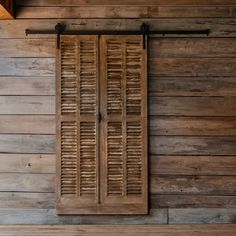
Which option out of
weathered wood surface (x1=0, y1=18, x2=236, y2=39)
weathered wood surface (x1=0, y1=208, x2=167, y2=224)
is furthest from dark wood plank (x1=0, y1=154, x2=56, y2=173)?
weathered wood surface (x1=0, y1=18, x2=236, y2=39)

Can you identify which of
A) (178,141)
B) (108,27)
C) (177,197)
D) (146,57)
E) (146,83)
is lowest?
(177,197)

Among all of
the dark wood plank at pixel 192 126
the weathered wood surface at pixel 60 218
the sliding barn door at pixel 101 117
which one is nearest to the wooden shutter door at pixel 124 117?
the sliding barn door at pixel 101 117

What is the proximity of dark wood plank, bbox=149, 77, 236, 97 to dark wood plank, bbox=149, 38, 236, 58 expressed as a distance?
7.4 inches

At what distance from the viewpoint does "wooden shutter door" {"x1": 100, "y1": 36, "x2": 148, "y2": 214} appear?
3221 millimetres

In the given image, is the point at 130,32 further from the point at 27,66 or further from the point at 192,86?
the point at 27,66

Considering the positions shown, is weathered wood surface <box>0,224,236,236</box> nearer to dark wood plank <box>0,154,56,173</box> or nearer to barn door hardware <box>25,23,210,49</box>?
dark wood plank <box>0,154,56,173</box>

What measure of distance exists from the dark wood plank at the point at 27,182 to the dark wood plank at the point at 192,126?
0.92m

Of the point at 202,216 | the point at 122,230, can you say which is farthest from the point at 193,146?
the point at 122,230

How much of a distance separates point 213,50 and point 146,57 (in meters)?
0.55

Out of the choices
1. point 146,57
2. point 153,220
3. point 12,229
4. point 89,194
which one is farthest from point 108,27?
point 12,229

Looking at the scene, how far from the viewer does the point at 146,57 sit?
3227mm

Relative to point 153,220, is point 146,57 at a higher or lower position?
higher

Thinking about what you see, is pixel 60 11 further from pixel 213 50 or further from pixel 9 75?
pixel 213 50

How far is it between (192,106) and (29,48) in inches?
55.3
